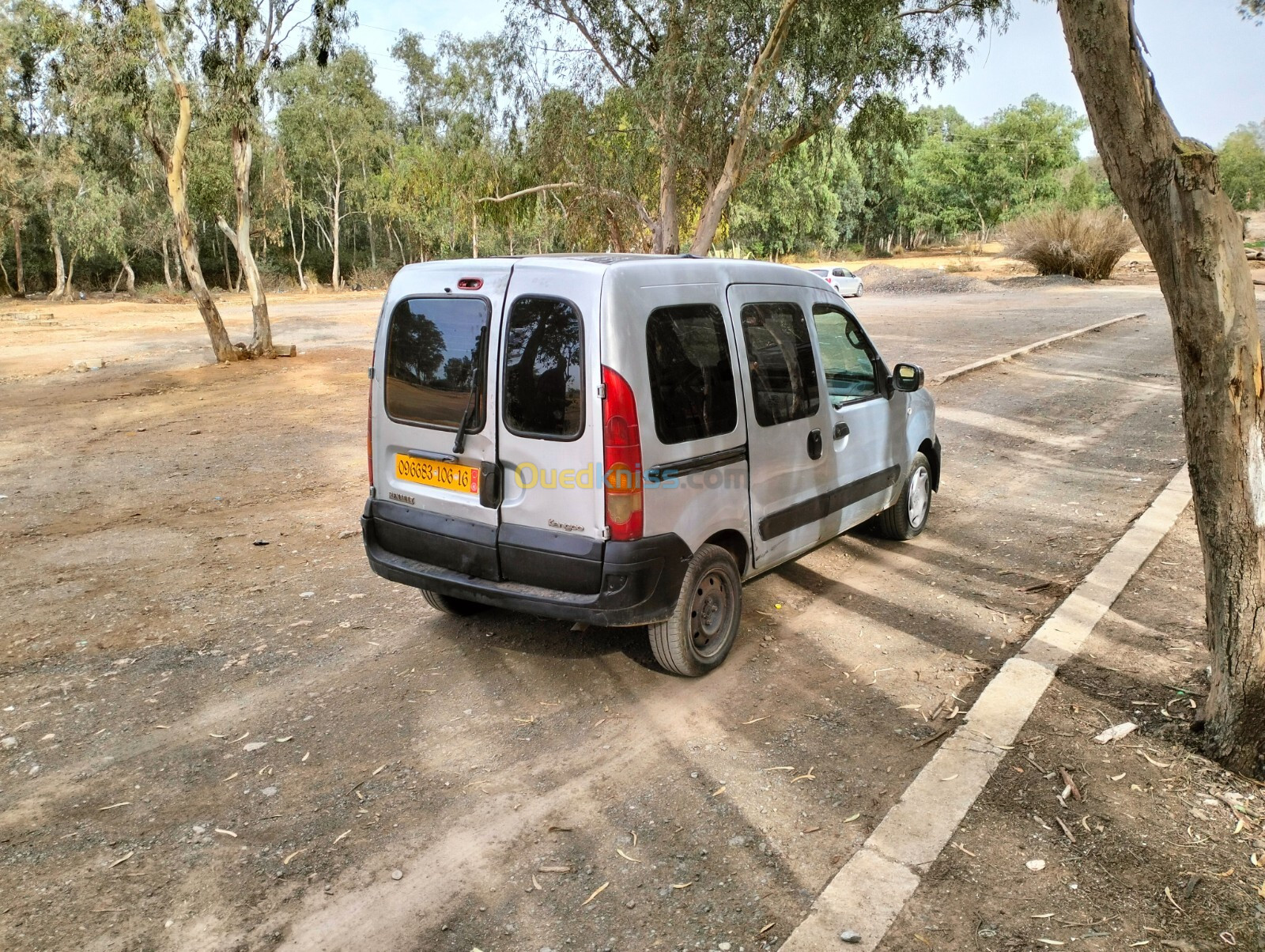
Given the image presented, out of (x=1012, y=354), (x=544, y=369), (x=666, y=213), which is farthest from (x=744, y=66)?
(x=544, y=369)

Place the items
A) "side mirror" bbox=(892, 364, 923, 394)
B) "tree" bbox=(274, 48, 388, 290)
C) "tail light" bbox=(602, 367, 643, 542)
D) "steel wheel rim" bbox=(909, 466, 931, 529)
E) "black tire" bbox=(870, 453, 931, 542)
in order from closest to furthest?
"tail light" bbox=(602, 367, 643, 542)
"side mirror" bbox=(892, 364, 923, 394)
"black tire" bbox=(870, 453, 931, 542)
"steel wheel rim" bbox=(909, 466, 931, 529)
"tree" bbox=(274, 48, 388, 290)

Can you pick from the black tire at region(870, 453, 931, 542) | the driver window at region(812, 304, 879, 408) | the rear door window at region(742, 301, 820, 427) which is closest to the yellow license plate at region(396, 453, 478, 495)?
the rear door window at region(742, 301, 820, 427)

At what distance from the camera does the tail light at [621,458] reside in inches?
151

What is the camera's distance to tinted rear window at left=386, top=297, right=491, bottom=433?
4211 millimetres

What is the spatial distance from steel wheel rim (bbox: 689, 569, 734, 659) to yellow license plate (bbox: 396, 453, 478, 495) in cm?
119

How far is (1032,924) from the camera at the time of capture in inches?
107

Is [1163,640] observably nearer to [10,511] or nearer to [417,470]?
[417,470]

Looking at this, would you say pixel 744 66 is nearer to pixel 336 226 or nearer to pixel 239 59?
pixel 239 59

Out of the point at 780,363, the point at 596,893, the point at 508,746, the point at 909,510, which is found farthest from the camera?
the point at 909,510

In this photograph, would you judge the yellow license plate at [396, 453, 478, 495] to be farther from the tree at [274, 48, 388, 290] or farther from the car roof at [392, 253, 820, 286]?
the tree at [274, 48, 388, 290]

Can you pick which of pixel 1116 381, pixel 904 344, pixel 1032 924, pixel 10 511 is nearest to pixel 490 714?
pixel 1032 924

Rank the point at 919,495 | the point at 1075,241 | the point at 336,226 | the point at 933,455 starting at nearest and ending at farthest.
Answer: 1. the point at 919,495
2. the point at 933,455
3. the point at 1075,241
4. the point at 336,226

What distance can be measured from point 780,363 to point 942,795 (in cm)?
227

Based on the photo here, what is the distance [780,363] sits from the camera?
15.5 feet
